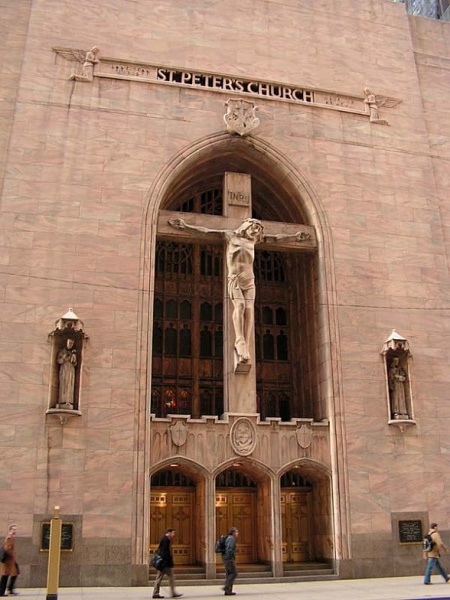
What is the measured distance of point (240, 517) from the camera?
62.2 feet

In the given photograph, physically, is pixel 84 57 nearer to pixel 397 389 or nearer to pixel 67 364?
pixel 67 364

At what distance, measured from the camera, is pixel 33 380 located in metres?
16.5

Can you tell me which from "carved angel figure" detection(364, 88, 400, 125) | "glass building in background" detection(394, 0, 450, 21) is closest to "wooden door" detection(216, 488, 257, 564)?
"carved angel figure" detection(364, 88, 400, 125)

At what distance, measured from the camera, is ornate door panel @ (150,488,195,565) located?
18.2m

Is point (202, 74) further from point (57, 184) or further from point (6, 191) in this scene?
point (6, 191)

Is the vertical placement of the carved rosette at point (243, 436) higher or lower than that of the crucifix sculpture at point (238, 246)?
lower

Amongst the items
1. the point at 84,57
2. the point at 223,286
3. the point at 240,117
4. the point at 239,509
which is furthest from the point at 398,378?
the point at 84,57

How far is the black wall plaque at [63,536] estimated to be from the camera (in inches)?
605

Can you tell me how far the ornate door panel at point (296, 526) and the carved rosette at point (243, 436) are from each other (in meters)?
2.73

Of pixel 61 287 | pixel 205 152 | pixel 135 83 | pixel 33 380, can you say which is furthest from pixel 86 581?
pixel 135 83

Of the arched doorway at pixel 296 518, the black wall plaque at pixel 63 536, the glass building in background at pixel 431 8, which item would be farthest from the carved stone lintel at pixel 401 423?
the glass building in background at pixel 431 8

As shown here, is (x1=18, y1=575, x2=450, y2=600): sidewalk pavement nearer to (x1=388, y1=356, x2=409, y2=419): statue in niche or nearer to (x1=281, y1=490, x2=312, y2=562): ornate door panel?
(x1=281, y1=490, x2=312, y2=562): ornate door panel

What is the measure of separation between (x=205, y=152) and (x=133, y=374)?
7508mm

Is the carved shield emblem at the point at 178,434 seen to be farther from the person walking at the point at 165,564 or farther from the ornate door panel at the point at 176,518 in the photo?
the person walking at the point at 165,564
